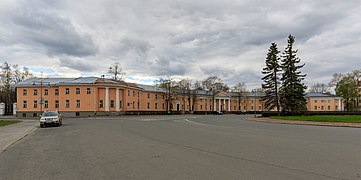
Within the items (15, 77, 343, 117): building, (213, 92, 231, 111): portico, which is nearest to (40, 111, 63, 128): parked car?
(15, 77, 343, 117): building

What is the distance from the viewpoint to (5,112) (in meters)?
86.8

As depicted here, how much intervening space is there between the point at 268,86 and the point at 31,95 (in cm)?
5422

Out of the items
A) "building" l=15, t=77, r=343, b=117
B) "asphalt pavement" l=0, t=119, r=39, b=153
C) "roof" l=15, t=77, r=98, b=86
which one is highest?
"roof" l=15, t=77, r=98, b=86

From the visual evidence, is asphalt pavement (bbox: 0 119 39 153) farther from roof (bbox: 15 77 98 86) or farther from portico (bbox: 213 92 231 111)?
portico (bbox: 213 92 231 111)

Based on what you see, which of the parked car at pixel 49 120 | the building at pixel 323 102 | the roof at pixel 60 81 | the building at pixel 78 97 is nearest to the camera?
the parked car at pixel 49 120

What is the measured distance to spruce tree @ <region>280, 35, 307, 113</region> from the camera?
5284 cm

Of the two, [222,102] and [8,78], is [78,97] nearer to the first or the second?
[8,78]

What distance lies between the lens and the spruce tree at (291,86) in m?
52.8

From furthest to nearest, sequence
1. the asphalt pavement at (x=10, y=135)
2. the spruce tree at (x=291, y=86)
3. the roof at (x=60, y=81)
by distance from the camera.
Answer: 1. the roof at (x=60, y=81)
2. the spruce tree at (x=291, y=86)
3. the asphalt pavement at (x=10, y=135)

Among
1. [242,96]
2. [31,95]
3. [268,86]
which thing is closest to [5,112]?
[31,95]

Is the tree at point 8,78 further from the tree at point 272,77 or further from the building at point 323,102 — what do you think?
the building at point 323,102

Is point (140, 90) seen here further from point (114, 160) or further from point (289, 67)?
point (114, 160)

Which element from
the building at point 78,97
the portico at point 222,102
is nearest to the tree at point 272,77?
the building at point 78,97

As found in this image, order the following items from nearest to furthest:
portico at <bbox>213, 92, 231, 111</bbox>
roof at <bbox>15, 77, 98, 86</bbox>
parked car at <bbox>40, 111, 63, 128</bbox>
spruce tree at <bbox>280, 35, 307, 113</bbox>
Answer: parked car at <bbox>40, 111, 63, 128</bbox>, spruce tree at <bbox>280, 35, 307, 113</bbox>, roof at <bbox>15, 77, 98, 86</bbox>, portico at <bbox>213, 92, 231, 111</bbox>
